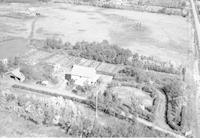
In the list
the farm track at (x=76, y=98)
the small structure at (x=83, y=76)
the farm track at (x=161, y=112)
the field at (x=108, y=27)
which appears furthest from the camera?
the field at (x=108, y=27)

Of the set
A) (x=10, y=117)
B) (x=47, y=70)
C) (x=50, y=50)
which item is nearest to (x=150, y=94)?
(x=47, y=70)

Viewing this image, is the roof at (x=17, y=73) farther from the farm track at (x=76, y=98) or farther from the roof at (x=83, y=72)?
the roof at (x=83, y=72)

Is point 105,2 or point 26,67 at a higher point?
point 105,2

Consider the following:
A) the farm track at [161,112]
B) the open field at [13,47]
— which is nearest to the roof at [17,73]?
the open field at [13,47]

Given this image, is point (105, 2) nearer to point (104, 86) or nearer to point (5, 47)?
point (5, 47)

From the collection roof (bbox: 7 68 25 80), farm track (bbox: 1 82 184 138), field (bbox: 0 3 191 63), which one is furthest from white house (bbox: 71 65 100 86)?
field (bbox: 0 3 191 63)

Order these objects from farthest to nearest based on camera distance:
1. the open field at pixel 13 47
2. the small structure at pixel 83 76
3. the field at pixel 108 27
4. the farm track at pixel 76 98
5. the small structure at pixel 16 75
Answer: the field at pixel 108 27
the open field at pixel 13 47
the small structure at pixel 16 75
the small structure at pixel 83 76
the farm track at pixel 76 98

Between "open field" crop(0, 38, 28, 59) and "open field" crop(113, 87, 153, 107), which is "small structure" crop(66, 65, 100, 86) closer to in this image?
"open field" crop(113, 87, 153, 107)
